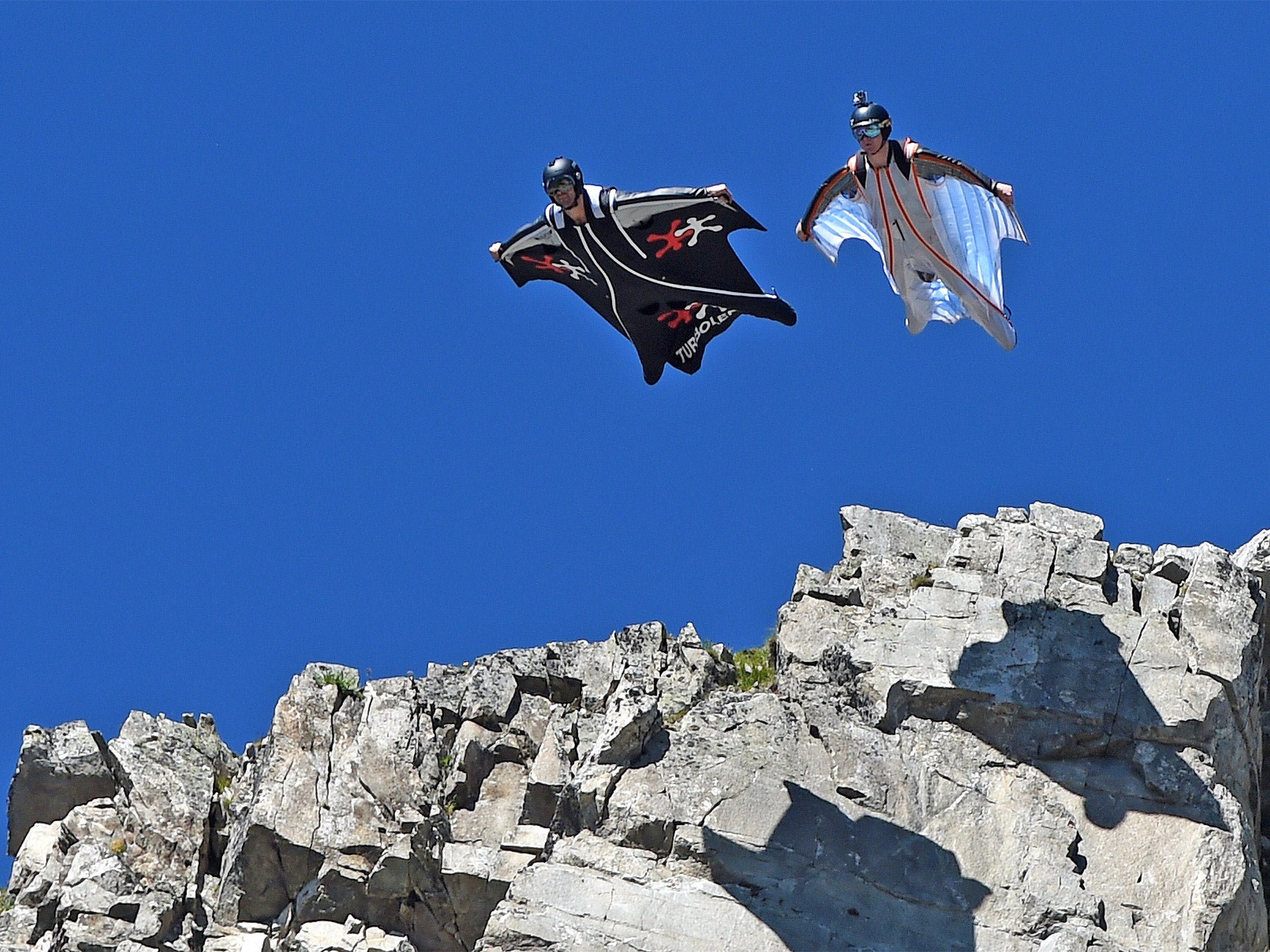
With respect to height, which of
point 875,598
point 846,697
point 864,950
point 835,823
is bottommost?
point 864,950

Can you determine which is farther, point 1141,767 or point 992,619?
point 992,619

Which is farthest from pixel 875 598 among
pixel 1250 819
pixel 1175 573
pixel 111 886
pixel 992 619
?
pixel 111 886

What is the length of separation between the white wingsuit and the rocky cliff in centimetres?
571

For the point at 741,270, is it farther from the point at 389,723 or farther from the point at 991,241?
the point at 389,723

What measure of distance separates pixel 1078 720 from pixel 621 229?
33.5 feet

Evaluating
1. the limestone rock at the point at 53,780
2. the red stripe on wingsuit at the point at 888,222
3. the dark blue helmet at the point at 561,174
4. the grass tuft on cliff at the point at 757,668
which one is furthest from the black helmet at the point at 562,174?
the limestone rock at the point at 53,780

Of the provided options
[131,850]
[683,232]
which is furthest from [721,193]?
[131,850]

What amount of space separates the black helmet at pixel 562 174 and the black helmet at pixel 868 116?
397cm

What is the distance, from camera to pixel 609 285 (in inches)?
1130

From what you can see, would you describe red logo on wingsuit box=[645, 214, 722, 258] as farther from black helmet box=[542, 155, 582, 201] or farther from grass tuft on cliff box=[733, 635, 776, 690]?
grass tuft on cliff box=[733, 635, 776, 690]

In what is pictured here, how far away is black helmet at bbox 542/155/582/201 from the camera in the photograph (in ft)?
88.7

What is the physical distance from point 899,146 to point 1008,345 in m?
3.34

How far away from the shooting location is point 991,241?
2809cm

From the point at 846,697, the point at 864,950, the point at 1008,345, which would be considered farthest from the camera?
the point at 846,697
